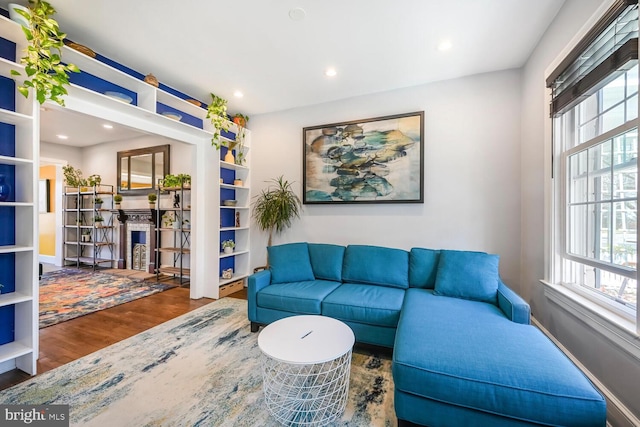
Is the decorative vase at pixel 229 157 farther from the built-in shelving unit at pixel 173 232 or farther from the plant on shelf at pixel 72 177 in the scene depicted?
the plant on shelf at pixel 72 177

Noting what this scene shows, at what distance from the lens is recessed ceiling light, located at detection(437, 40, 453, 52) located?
7.94 feet

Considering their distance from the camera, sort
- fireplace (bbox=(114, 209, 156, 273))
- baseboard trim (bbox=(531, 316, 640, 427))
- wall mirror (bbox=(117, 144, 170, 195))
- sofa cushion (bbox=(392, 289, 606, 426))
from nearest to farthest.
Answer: sofa cushion (bbox=(392, 289, 606, 426))
baseboard trim (bbox=(531, 316, 640, 427))
wall mirror (bbox=(117, 144, 170, 195))
fireplace (bbox=(114, 209, 156, 273))

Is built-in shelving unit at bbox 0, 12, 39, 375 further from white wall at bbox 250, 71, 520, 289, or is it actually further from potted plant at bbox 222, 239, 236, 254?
white wall at bbox 250, 71, 520, 289

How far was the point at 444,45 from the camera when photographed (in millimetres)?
2459

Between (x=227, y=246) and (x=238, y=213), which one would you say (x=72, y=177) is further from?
(x=227, y=246)

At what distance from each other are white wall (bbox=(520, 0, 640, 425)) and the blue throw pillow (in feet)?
1.47

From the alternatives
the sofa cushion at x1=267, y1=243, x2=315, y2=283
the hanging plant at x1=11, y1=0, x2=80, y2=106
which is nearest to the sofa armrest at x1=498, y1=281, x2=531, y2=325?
the sofa cushion at x1=267, y1=243, x2=315, y2=283

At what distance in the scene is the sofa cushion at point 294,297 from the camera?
7.89ft

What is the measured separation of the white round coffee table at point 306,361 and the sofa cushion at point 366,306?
435 mm

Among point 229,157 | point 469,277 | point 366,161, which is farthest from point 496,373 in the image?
point 229,157

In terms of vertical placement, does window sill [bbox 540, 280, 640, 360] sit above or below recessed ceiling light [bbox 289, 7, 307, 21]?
below

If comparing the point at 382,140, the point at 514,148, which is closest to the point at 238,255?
the point at 382,140

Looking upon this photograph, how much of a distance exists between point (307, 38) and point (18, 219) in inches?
111

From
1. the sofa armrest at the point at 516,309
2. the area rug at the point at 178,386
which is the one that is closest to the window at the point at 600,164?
the sofa armrest at the point at 516,309
